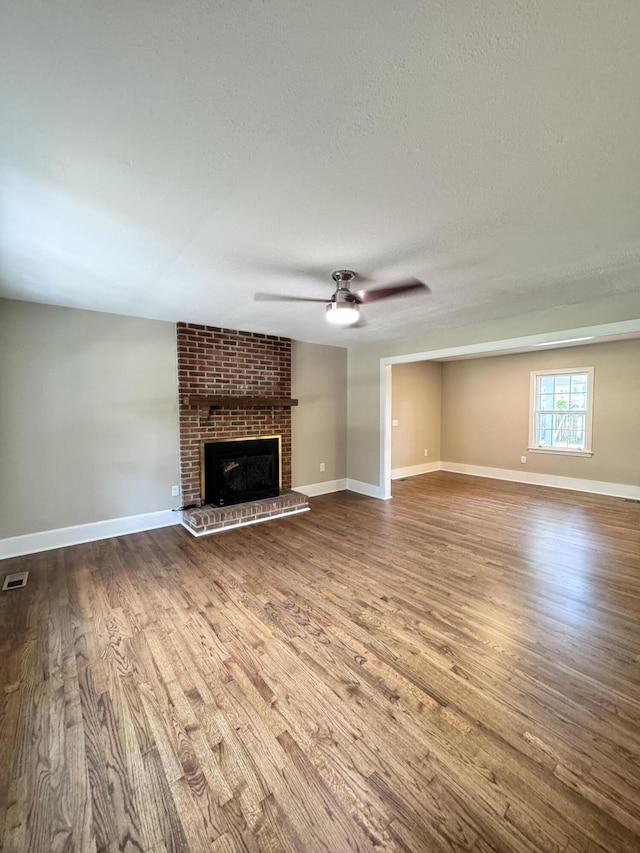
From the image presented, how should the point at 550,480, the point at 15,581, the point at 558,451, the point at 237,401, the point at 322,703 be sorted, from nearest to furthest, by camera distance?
the point at 322,703, the point at 15,581, the point at 237,401, the point at 558,451, the point at 550,480

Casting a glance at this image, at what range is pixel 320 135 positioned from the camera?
1.30m

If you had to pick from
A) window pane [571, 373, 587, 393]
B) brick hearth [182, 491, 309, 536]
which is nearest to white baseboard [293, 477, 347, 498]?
brick hearth [182, 491, 309, 536]

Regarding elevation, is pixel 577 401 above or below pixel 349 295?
below

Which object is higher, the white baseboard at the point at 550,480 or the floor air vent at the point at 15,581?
the white baseboard at the point at 550,480

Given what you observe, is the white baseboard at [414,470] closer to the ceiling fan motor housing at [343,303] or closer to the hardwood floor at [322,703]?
the hardwood floor at [322,703]

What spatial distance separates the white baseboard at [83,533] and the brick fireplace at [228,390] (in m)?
0.37

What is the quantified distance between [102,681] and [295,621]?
3.72ft

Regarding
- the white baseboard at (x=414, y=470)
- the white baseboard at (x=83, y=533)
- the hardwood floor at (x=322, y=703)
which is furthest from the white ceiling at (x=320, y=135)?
the white baseboard at (x=414, y=470)

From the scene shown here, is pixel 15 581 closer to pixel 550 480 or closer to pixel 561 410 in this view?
pixel 550 480

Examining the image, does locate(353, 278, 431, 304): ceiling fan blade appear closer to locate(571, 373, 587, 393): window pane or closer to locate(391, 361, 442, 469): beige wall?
locate(391, 361, 442, 469): beige wall

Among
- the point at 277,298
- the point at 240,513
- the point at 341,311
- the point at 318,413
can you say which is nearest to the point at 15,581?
the point at 240,513

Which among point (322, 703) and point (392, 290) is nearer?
point (322, 703)

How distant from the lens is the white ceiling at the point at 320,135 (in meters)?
0.93

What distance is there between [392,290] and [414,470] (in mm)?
5172
